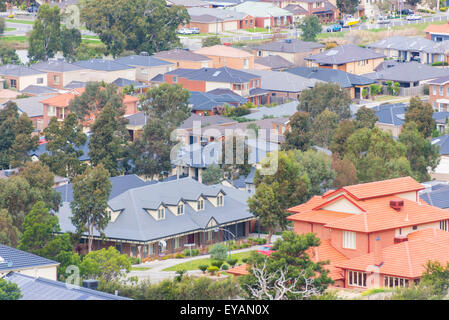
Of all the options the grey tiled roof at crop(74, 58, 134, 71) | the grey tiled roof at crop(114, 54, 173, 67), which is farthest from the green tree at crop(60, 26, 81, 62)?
the grey tiled roof at crop(74, 58, 134, 71)

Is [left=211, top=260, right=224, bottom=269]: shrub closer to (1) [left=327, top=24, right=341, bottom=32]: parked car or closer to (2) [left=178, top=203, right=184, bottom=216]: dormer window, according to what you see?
(2) [left=178, top=203, right=184, bottom=216]: dormer window

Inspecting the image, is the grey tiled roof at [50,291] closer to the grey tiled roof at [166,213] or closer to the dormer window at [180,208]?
the grey tiled roof at [166,213]

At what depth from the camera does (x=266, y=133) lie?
76.8 metres

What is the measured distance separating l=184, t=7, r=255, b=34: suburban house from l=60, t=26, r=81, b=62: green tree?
69.6 feet

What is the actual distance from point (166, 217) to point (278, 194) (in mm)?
6136

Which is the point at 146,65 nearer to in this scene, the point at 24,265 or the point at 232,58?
the point at 232,58

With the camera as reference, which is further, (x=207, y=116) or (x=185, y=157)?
(x=207, y=116)

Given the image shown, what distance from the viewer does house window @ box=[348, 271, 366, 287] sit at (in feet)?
142

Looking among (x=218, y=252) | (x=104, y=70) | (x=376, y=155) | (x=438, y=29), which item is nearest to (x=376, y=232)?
(x=218, y=252)

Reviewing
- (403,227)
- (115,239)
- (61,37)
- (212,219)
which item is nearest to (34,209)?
(115,239)

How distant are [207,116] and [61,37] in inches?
1321
